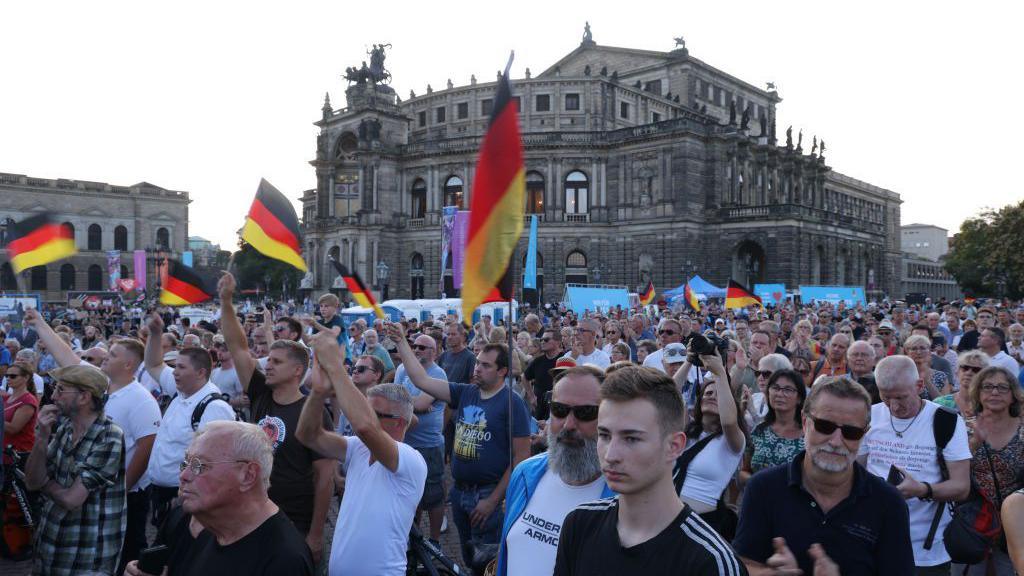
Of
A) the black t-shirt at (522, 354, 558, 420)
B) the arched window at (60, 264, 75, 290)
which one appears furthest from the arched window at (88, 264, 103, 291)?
the black t-shirt at (522, 354, 558, 420)

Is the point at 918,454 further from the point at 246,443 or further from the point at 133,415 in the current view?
the point at 133,415

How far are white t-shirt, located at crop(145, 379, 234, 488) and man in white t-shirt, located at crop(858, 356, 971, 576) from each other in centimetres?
456

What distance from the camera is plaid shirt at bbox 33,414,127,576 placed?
5.00 metres

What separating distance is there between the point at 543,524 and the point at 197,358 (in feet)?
12.0

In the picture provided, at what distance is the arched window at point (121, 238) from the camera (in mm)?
78250

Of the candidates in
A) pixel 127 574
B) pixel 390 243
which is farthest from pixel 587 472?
pixel 390 243

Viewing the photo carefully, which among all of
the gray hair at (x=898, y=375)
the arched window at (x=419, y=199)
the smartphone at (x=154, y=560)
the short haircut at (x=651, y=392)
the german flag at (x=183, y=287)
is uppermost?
the arched window at (x=419, y=199)

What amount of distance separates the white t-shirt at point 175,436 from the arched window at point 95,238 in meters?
81.1

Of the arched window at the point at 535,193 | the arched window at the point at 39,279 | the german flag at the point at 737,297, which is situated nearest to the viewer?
the german flag at the point at 737,297

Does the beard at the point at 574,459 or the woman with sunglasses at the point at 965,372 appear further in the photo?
the woman with sunglasses at the point at 965,372

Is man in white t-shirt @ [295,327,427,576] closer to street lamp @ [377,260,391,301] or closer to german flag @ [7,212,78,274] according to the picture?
german flag @ [7,212,78,274]

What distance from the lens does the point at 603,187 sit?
5281 cm

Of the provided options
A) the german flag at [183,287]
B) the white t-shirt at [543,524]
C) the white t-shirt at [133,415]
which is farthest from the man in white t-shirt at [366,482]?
the german flag at [183,287]

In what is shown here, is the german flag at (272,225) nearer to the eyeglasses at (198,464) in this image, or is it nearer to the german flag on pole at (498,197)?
the german flag on pole at (498,197)
